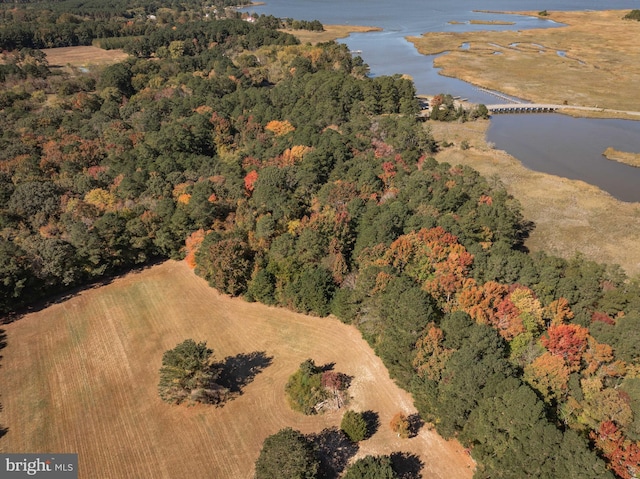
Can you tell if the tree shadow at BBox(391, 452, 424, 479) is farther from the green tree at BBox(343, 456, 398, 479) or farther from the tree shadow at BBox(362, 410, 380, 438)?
the green tree at BBox(343, 456, 398, 479)

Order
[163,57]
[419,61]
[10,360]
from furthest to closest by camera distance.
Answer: [419,61]
[163,57]
[10,360]

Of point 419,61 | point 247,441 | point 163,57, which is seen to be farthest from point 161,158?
point 419,61

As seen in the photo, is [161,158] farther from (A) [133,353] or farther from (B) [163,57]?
(B) [163,57]

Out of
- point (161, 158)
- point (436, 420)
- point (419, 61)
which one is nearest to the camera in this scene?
point (436, 420)

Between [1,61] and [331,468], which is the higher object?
[1,61]

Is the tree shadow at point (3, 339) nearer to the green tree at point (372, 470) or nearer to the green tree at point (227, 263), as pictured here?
the green tree at point (227, 263)

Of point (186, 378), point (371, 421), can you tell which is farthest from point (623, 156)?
point (186, 378)

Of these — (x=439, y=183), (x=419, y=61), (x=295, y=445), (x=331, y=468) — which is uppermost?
(x=419, y=61)
